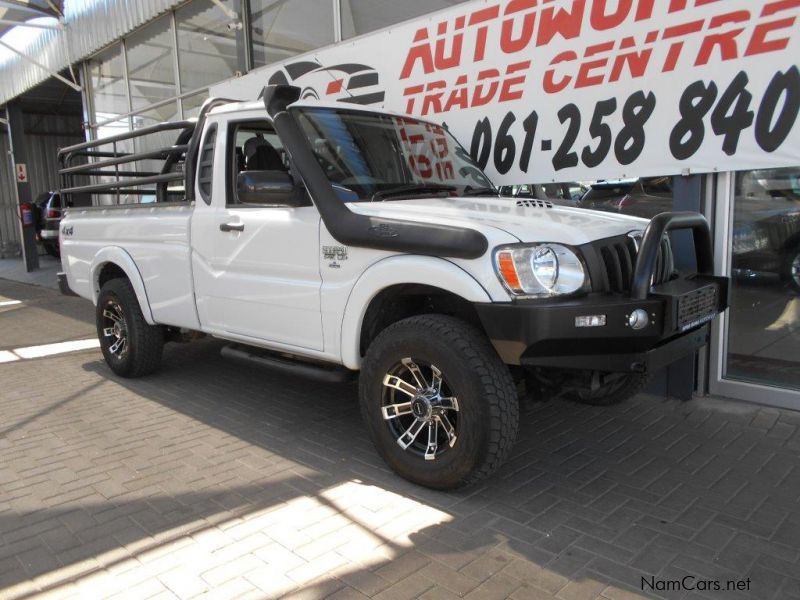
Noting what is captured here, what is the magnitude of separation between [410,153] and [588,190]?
179 cm

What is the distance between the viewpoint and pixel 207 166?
454 centimetres

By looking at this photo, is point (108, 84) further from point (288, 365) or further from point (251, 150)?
point (288, 365)

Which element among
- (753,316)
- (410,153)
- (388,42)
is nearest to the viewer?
(410,153)

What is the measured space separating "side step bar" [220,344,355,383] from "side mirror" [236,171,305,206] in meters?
1.03

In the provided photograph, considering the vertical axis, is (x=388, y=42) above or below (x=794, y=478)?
above

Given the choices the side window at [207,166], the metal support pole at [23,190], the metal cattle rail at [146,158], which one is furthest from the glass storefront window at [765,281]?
the metal support pole at [23,190]

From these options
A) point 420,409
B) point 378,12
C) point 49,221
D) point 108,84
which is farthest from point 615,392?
point 49,221

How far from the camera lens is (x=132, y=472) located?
3660 millimetres

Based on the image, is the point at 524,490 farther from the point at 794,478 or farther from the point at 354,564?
the point at 794,478

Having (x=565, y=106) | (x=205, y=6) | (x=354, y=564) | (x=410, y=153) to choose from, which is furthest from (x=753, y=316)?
(x=205, y=6)

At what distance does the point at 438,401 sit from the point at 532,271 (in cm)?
83

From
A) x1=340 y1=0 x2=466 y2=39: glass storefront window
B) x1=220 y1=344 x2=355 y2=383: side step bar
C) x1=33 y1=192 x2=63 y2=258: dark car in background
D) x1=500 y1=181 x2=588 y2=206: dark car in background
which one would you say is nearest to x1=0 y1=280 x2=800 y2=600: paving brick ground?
x1=220 y1=344 x2=355 y2=383: side step bar

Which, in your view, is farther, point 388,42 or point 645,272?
point 388,42

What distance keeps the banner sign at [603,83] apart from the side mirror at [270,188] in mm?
2522
